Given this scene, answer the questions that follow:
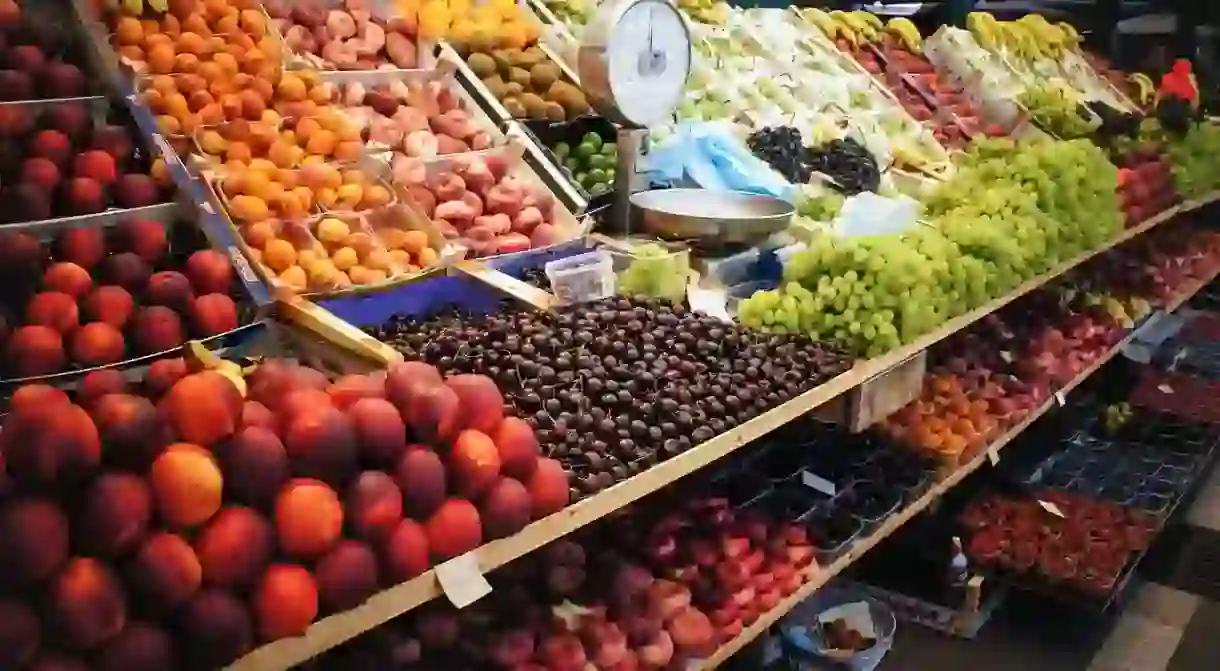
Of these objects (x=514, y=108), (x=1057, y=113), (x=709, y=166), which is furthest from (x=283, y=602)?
(x=1057, y=113)

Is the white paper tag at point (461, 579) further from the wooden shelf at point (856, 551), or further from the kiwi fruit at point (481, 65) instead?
the kiwi fruit at point (481, 65)

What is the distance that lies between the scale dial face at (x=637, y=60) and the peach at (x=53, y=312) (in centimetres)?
135

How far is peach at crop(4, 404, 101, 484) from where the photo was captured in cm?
98

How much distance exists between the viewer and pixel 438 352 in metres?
1.77

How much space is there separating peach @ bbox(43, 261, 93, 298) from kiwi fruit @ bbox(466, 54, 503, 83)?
1.51m

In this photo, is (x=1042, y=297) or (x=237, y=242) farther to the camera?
(x=1042, y=297)

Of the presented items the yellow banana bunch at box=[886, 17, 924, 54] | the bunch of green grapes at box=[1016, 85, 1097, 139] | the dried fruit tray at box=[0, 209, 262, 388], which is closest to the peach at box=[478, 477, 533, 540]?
the dried fruit tray at box=[0, 209, 262, 388]

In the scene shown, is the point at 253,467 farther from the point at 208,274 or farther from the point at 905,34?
the point at 905,34

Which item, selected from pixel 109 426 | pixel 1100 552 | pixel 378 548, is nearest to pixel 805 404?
pixel 378 548

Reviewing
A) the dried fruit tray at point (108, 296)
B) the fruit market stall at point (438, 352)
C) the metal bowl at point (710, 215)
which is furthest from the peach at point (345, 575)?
the metal bowl at point (710, 215)

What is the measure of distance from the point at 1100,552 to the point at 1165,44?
5.48 metres

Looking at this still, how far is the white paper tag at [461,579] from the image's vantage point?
4.24 ft

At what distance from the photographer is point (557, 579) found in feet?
6.45

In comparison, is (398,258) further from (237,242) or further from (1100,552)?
(1100,552)
